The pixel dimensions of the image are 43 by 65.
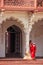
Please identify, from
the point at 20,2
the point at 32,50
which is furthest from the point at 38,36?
the point at 20,2

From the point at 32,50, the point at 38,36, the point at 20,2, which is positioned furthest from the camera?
the point at 38,36

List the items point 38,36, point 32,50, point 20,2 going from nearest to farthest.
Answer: point 20,2, point 32,50, point 38,36

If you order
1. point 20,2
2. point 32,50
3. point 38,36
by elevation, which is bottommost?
point 32,50

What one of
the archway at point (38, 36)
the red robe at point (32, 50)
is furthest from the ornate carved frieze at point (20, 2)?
the archway at point (38, 36)

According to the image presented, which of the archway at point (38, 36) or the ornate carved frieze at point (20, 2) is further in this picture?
the archway at point (38, 36)

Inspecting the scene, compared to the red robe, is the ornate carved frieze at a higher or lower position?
higher

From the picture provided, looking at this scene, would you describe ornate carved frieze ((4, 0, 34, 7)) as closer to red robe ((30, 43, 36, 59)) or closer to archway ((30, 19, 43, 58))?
red robe ((30, 43, 36, 59))

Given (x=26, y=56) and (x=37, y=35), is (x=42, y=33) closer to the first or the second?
(x=37, y=35)

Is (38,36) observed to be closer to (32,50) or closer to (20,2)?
(32,50)

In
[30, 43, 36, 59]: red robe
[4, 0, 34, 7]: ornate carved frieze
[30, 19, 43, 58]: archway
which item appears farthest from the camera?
[30, 19, 43, 58]: archway

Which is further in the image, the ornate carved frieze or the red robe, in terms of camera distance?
the red robe

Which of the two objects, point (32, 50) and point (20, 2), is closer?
point (20, 2)

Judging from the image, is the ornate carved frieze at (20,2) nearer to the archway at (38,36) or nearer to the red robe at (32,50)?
the red robe at (32,50)

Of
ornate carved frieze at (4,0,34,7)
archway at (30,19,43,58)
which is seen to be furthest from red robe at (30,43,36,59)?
→ archway at (30,19,43,58)
